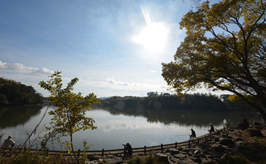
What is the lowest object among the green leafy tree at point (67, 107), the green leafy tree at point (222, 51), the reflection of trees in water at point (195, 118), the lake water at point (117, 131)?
the lake water at point (117, 131)

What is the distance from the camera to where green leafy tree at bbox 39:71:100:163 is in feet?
16.6

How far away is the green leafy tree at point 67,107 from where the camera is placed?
5070 mm

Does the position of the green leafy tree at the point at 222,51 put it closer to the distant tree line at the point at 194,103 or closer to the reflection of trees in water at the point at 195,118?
the reflection of trees in water at the point at 195,118

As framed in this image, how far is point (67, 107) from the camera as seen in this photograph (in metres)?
5.20

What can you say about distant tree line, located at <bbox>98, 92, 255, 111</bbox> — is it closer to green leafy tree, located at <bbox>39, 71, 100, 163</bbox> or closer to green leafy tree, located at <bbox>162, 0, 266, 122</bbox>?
green leafy tree, located at <bbox>162, 0, 266, 122</bbox>

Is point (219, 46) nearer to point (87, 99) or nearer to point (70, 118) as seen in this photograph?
point (87, 99)

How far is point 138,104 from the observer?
331ft

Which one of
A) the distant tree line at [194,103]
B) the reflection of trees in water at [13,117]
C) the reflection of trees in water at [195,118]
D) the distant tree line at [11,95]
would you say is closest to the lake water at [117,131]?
the reflection of trees in water at [13,117]

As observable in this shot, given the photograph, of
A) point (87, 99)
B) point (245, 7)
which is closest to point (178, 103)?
point (245, 7)

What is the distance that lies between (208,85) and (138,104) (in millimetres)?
89337

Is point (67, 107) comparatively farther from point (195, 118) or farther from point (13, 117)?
point (195, 118)

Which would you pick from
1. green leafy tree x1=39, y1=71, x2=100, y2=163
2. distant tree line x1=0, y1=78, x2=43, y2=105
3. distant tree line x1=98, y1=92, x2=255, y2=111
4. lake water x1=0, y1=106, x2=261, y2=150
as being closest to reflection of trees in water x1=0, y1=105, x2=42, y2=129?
lake water x1=0, y1=106, x2=261, y2=150

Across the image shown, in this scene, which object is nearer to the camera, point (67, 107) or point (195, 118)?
point (67, 107)

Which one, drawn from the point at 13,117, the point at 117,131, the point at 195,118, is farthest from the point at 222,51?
the point at 13,117
